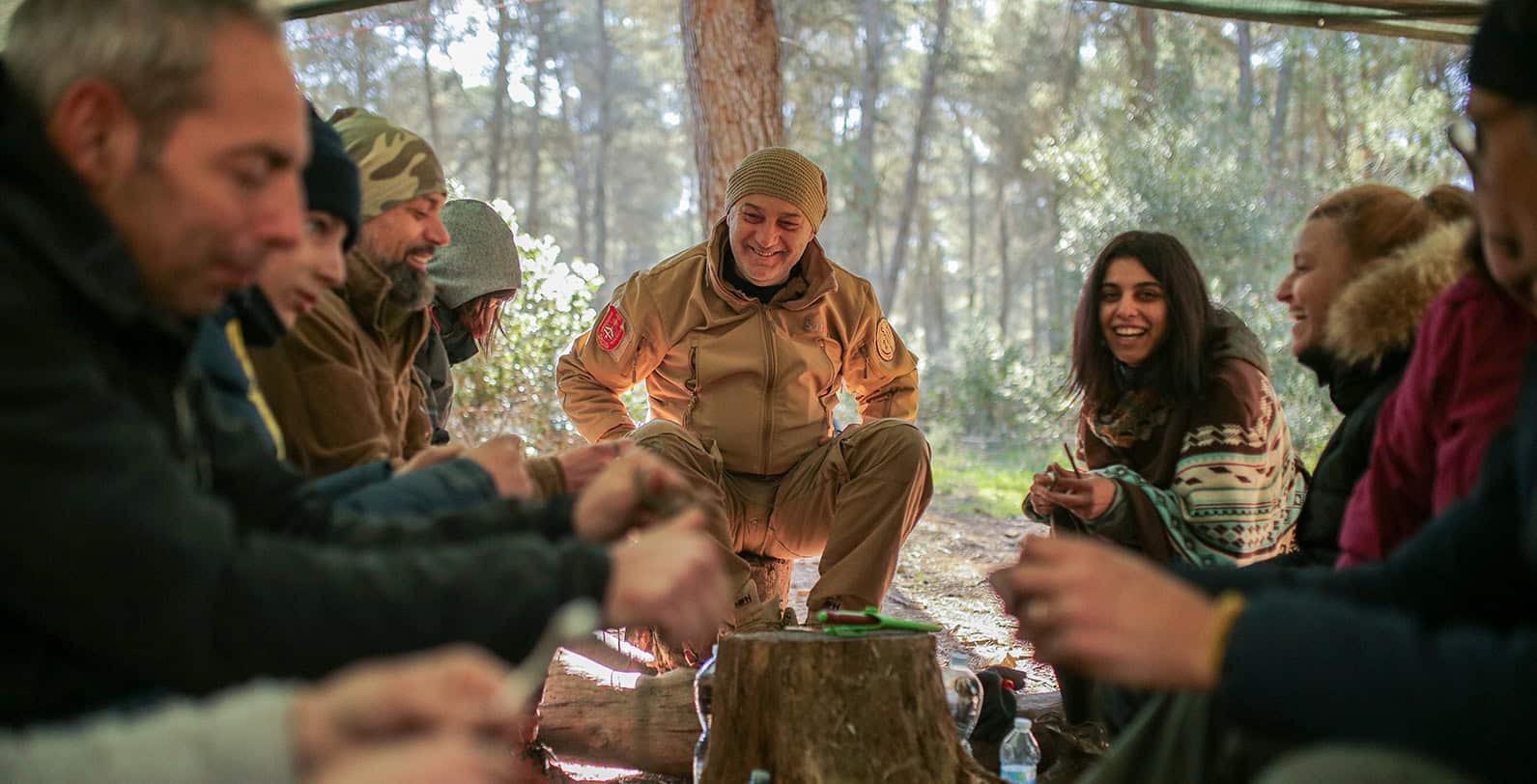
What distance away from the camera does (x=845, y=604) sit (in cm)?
419

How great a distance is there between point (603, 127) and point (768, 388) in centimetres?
2964

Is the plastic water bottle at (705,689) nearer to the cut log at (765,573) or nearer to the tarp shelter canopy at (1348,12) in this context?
the cut log at (765,573)

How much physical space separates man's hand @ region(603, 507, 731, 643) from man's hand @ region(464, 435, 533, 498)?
32.9 inches

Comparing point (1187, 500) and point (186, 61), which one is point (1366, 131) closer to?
point (1187, 500)

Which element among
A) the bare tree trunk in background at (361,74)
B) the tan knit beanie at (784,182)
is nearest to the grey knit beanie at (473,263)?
the tan knit beanie at (784,182)

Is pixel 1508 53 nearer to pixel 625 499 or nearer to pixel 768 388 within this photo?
pixel 625 499

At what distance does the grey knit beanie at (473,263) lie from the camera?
4164 millimetres

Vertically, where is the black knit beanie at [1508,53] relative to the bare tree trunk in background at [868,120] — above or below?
below

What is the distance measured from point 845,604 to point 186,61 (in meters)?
3.23

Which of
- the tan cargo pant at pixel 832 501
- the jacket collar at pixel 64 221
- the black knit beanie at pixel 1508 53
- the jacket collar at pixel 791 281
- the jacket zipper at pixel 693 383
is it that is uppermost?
the black knit beanie at pixel 1508 53

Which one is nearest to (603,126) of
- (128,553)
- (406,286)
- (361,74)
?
(361,74)

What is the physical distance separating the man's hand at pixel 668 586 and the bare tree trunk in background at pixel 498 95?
2856 cm

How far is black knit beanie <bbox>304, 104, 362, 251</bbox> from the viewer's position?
246cm

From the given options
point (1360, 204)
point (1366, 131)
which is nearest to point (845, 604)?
point (1360, 204)
